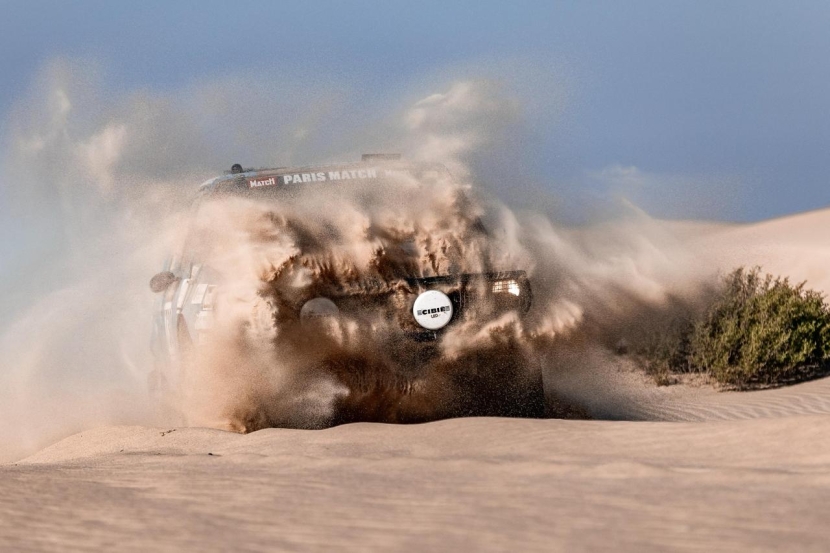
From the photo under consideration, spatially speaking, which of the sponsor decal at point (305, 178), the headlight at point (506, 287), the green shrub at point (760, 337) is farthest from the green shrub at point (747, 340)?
the sponsor decal at point (305, 178)

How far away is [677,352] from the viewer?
523 inches

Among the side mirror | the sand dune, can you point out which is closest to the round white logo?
→ the sand dune

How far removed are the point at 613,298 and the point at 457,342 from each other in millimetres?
3141

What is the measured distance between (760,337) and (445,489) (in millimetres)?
8649

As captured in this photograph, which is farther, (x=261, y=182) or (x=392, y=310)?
(x=261, y=182)

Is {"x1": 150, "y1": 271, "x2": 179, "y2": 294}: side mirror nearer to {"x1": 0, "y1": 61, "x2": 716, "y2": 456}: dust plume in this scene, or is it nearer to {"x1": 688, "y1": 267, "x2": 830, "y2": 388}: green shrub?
{"x1": 0, "y1": 61, "x2": 716, "y2": 456}: dust plume

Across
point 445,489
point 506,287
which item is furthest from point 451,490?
point 506,287

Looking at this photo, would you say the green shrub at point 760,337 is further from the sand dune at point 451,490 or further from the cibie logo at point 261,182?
the cibie logo at point 261,182

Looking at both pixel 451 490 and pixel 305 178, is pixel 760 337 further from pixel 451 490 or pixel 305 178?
pixel 451 490

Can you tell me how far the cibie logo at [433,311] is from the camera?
704cm

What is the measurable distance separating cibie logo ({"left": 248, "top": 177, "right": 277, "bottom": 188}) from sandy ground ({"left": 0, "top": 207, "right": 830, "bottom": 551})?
185 centimetres

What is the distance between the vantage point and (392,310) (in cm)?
711

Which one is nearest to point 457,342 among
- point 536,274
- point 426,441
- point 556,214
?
point 426,441

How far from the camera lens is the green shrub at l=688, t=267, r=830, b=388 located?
1234 centimetres
